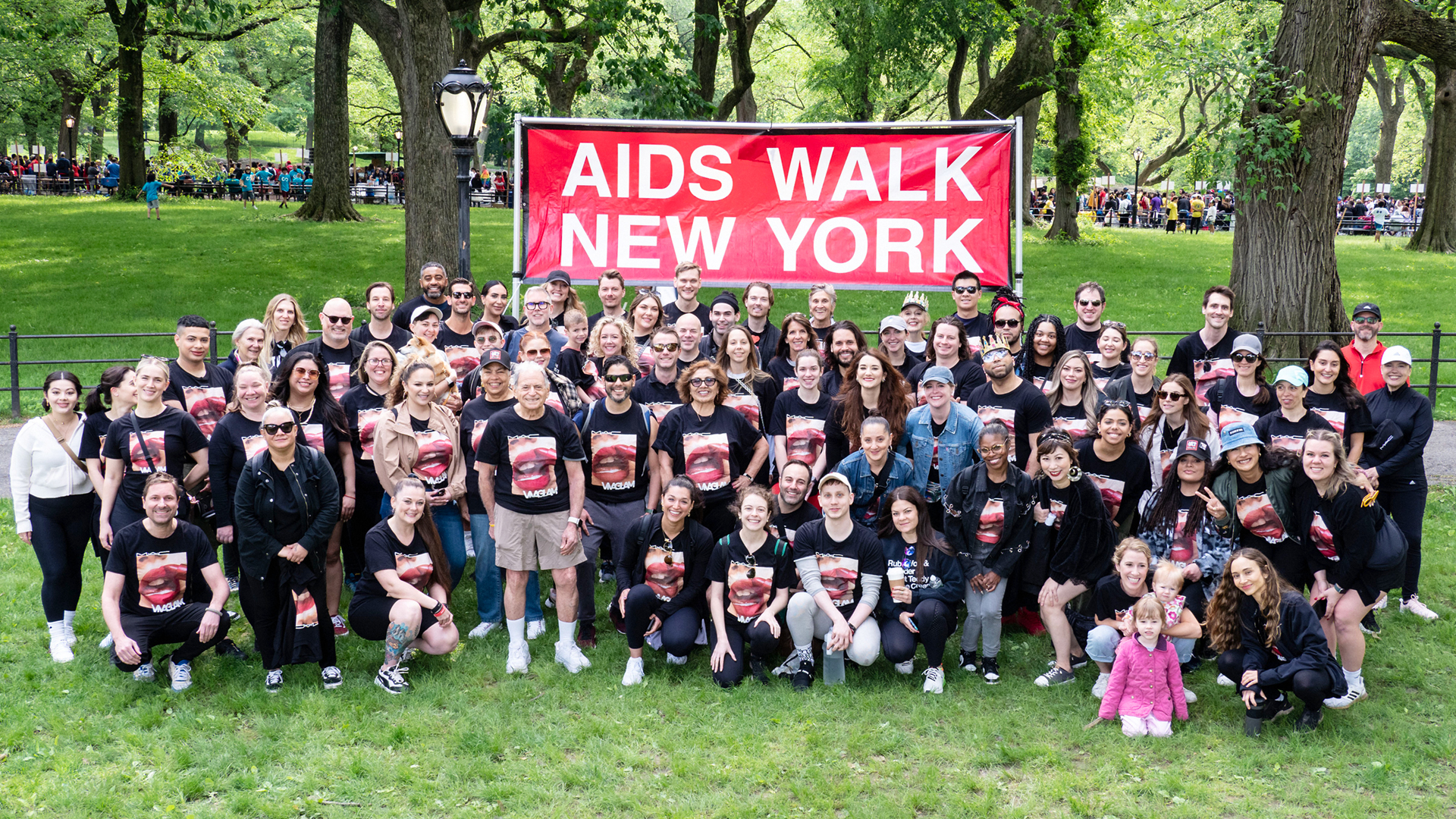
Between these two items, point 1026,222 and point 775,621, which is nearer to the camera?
point 775,621

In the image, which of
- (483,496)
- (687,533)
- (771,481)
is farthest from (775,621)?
(483,496)

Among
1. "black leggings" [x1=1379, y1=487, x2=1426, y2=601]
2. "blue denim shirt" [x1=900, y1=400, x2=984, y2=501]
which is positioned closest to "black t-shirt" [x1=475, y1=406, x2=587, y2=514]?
"blue denim shirt" [x1=900, y1=400, x2=984, y2=501]

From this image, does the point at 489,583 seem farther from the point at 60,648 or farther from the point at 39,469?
the point at 39,469

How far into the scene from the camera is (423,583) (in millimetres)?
6676

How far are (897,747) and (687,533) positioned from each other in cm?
177

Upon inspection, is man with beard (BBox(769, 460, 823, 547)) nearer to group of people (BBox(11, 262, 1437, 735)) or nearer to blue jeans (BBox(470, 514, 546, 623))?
group of people (BBox(11, 262, 1437, 735))

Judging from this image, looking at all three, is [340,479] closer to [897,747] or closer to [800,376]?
[800,376]

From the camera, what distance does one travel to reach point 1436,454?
1166cm

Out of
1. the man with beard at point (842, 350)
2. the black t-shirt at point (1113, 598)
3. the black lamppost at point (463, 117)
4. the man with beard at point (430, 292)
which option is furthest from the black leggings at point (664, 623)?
the black lamppost at point (463, 117)

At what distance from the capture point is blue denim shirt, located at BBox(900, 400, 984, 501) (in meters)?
6.93

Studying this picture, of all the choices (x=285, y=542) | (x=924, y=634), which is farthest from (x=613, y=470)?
(x=924, y=634)

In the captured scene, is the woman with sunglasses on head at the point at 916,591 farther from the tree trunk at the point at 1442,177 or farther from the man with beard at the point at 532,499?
the tree trunk at the point at 1442,177

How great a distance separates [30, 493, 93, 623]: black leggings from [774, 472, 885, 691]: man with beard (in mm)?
4290

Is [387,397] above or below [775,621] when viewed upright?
above
